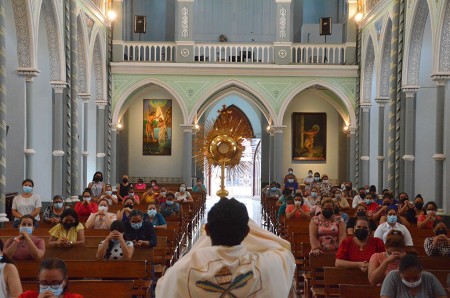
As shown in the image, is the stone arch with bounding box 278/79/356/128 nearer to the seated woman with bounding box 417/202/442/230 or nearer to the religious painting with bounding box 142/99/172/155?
the religious painting with bounding box 142/99/172/155

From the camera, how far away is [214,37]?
1116 inches

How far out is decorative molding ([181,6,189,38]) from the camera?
24031 millimetres

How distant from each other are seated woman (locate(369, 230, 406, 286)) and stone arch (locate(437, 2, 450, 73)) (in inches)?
378

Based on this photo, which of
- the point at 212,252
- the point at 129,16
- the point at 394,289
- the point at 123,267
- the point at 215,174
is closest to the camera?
the point at 212,252

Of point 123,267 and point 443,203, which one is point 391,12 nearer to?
point 443,203

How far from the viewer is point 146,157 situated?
2891 cm

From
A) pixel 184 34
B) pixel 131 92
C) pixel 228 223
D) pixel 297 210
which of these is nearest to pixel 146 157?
pixel 131 92

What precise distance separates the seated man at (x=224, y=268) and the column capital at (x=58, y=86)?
49.6ft

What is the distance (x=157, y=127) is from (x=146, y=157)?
54.9 inches

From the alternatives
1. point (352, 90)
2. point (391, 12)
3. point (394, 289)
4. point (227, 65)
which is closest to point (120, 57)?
point (227, 65)

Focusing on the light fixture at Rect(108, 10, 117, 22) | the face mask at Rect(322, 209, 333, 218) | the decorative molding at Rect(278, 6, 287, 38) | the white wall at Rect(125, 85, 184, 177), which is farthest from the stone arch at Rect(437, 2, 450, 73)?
the white wall at Rect(125, 85, 184, 177)

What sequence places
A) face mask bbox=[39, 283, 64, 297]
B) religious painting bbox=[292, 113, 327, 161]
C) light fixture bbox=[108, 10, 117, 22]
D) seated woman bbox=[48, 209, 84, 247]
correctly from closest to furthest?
1. face mask bbox=[39, 283, 64, 297]
2. seated woman bbox=[48, 209, 84, 247]
3. light fixture bbox=[108, 10, 117, 22]
4. religious painting bbox=[292, 113, 327, 161]

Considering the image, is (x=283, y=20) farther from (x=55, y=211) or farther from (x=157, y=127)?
(x=55, y=211)

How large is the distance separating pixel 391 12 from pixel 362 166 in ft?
21.2
